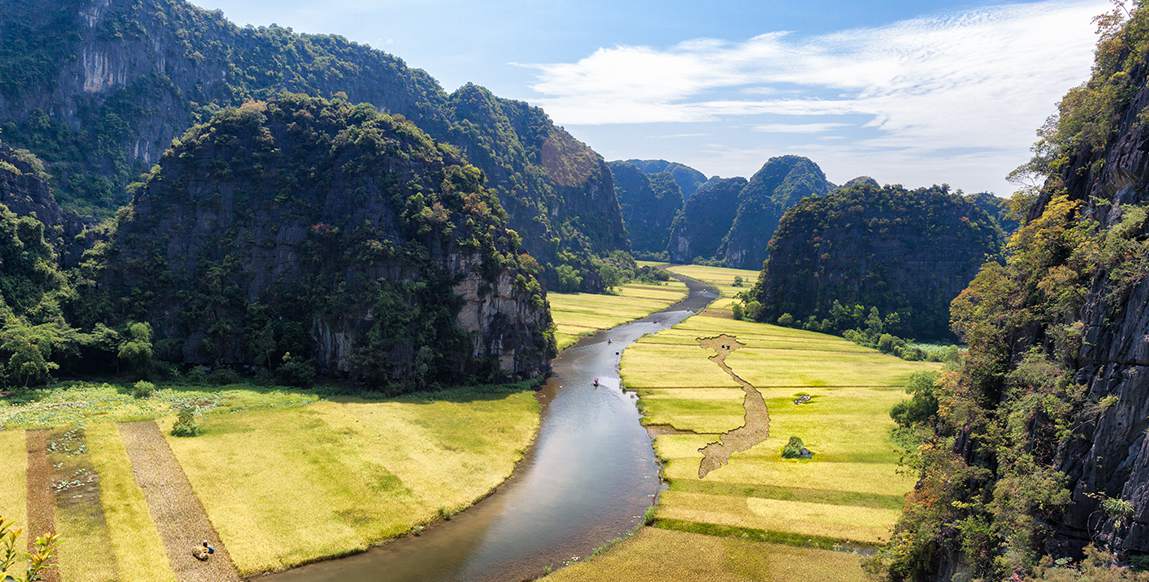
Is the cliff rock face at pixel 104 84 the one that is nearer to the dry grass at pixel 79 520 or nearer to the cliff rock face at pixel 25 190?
the cliff rock face at pixel 25 190

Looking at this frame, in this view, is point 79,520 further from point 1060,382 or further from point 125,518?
point 1060,382

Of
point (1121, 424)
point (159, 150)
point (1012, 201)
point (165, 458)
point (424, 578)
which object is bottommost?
point (424, 578)

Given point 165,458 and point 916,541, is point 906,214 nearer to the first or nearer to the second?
point 916,541

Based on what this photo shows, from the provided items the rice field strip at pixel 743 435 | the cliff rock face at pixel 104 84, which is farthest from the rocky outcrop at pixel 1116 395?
the cliff rock face at pixel 104 84

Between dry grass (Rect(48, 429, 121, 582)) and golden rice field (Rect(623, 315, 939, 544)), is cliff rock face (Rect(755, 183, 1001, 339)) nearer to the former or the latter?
golden rice field (Rect(623, 315, 939, 544))

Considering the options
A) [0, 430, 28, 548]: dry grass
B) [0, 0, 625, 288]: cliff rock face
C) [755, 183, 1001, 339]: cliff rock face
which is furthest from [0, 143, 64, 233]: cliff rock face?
[755, 183, 1001, 339]: cliff rock face

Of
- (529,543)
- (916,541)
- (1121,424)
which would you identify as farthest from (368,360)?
(1121,424)
